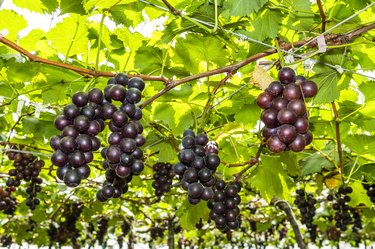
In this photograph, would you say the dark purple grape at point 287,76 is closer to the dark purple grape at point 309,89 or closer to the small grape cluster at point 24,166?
the dark purple grape at point 309,89

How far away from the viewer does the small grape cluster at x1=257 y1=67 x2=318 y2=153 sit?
1191mm

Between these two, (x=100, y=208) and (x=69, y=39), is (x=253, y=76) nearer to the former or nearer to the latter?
(x=69, y=39)

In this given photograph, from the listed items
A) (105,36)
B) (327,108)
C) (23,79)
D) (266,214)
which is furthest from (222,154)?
(266,214)

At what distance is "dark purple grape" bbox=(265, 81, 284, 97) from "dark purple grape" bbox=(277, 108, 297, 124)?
0.31 ft

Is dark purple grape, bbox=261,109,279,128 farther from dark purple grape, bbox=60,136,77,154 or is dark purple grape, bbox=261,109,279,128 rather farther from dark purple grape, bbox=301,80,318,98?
dark purple grape, bbox=60,136,77,154

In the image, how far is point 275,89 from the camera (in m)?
1.27

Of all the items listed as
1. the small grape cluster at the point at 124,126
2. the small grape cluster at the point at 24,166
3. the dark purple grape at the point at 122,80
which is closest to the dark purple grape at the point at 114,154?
the small grape cluster at the point at 124,126

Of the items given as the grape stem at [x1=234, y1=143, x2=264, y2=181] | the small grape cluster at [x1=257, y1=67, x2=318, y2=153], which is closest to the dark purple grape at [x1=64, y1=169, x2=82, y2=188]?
the small grape cluster at [x1=257, y1=67, x2=318, y2=153]

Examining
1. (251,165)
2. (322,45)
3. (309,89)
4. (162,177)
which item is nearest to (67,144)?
(309,89)

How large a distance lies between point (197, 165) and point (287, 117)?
0.64 metres

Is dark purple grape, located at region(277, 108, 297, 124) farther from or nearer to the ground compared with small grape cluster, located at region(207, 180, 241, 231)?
farther from the ground

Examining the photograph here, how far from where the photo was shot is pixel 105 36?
2369mm

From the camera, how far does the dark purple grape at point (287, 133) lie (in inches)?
46.6

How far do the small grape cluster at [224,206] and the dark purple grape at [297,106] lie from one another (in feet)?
3.55
